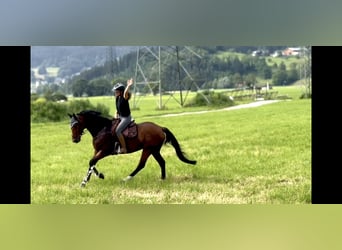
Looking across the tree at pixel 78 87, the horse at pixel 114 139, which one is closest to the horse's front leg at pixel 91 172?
the horse at pixel 114 139

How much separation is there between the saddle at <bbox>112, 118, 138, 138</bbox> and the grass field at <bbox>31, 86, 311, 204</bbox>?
88mm

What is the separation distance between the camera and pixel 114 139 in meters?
5.33

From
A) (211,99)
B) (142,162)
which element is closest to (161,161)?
(142,162)

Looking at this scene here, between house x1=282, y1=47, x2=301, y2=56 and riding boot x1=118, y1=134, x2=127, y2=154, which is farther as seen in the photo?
riding boot x1=118, y1=134, x2=127, y2=154

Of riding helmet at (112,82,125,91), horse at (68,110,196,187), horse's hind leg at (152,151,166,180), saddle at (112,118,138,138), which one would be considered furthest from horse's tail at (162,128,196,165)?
riding helmet at (112,82,125,91)

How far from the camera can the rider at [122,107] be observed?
17.3 ft

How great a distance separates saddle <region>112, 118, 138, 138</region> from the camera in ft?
17.4

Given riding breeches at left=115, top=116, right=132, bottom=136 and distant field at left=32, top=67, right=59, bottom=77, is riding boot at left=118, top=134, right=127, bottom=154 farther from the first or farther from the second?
distant field at left=32, top=67, right=59, bottom=77

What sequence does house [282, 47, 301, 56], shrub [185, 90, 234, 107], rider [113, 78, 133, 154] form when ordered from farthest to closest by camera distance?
shrub [185, 90, 234, 107] < rider [113, 78, 133, 154] < house [282, 47, 301, 56]
